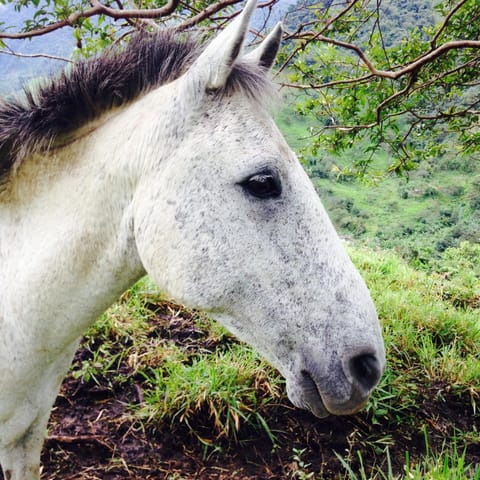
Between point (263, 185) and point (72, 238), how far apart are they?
69cm

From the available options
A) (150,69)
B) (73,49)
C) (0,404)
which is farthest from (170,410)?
(73,49)

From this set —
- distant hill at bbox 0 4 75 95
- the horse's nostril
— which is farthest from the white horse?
distant hill at bbox 0 4 75 95

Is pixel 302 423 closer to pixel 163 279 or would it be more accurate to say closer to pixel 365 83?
pixel 163 279

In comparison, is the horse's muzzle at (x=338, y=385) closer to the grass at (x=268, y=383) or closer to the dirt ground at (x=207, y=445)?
the grass at (x=268, y=383)

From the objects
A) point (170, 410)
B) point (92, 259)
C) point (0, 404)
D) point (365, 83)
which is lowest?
point (170, 410)

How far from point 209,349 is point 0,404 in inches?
76.0

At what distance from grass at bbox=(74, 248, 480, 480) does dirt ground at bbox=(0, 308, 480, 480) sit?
0.6 inches

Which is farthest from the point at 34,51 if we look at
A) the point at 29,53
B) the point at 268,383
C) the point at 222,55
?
the point at 268,383

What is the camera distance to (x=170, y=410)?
258cm

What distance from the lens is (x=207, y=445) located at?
248 centimetres

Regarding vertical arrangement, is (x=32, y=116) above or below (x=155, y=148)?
above

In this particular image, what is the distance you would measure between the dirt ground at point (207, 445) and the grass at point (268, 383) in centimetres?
2

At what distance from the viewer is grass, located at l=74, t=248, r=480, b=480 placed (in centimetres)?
255

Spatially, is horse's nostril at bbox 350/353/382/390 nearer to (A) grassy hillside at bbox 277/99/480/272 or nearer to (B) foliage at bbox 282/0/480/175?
(B) foliage at bbox 282/0/480/175
